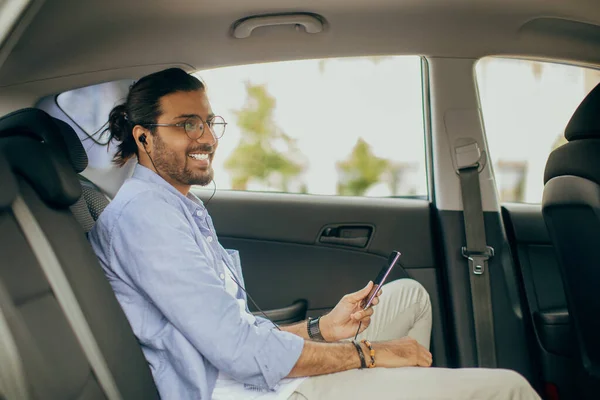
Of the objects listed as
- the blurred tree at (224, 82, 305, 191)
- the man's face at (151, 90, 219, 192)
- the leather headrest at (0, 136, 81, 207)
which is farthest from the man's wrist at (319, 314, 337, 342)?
the blurred tree at (224, 82, 305, 191)

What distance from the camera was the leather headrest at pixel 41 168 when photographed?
152cm

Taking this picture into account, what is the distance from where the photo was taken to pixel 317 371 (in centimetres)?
173

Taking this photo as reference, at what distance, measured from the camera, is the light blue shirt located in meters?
1.63

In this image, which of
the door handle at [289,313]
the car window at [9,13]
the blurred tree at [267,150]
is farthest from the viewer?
the blurred tree at [267,150]

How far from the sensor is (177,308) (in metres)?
1.62

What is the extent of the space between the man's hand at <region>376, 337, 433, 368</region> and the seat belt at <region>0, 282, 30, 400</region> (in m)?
0.94

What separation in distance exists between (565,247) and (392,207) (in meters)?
0.81

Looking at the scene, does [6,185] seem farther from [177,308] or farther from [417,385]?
[417,385]

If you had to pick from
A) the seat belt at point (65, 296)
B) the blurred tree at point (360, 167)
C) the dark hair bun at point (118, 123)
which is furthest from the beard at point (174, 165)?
the blurred tree at point (360, 167)

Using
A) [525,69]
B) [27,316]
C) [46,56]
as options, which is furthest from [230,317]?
[525,69]

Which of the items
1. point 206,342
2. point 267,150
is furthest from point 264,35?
point 267,150

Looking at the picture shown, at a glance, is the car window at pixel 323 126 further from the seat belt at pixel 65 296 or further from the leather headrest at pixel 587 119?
Answer: the seat belt at pixel 65 296

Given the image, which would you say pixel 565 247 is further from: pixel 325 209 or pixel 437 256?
pixel 325 209

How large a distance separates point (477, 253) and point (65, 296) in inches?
63.3
